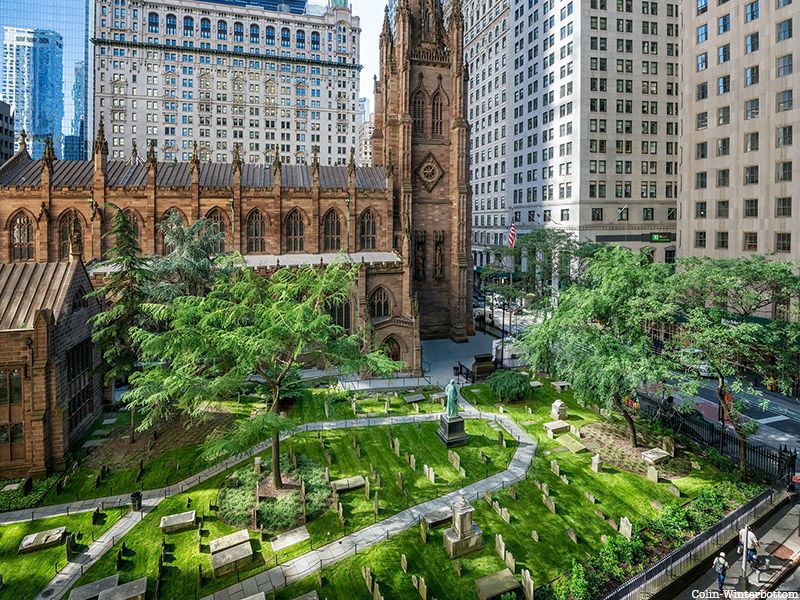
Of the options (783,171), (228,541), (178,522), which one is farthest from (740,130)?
(178,522)

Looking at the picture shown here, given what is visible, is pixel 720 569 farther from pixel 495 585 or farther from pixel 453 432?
pixel 453 432

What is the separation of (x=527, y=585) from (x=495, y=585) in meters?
1.05

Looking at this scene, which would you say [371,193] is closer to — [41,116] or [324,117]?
[324,117]

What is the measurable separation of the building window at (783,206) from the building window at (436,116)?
3037 cm

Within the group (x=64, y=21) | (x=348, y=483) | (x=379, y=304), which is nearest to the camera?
(x=348, y=483)

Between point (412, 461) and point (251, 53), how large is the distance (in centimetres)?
11157

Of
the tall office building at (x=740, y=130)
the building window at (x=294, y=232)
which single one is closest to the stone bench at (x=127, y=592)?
the building window at (x=294, y=232)

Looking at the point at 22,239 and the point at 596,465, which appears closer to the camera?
the point at 596,465

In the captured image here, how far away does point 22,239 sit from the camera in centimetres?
4084

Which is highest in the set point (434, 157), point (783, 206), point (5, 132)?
point (5, 132)

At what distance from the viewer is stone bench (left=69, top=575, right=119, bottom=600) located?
15.1 meters

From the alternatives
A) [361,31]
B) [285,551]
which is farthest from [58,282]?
[361,31]

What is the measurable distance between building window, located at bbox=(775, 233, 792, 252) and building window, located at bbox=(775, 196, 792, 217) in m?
1.58

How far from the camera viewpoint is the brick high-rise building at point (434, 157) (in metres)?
49.0
